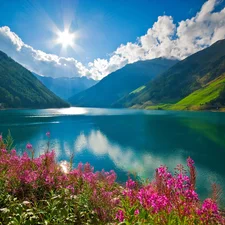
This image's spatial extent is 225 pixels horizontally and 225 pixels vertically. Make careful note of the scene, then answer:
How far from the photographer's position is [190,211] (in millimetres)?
5215

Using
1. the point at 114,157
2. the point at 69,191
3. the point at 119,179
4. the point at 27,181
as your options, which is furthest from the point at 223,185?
the point at 27,181

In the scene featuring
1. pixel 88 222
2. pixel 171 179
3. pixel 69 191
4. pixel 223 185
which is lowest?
pixel 223 185

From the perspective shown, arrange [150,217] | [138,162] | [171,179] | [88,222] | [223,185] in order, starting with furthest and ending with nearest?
[138,162] < [223,185] < [88,222] < [150,217] < [171,179]

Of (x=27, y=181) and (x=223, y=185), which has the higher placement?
(x=27, y=181)

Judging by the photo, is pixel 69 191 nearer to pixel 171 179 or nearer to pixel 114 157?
pixel 171 179

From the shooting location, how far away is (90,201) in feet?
25.2

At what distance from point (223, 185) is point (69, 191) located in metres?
22.5

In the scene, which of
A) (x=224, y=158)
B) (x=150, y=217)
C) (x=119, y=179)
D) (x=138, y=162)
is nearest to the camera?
(x=150, y=217)

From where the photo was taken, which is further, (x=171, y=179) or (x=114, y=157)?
(x=114, y=157)

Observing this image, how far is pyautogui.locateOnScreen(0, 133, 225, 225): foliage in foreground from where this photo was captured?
16.3 ft

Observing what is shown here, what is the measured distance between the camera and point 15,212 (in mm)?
6555

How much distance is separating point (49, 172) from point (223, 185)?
23.0 metres

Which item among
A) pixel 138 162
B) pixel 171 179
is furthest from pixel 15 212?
pixel 138 162

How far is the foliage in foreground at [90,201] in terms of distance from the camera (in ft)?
16.3
